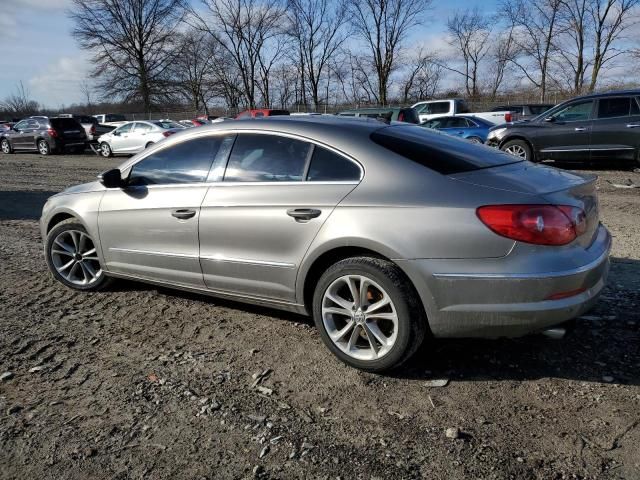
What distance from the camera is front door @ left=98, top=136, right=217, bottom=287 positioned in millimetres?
3957

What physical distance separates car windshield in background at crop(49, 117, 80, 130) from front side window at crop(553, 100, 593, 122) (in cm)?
1990

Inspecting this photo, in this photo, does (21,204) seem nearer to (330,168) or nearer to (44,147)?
A: (330,168)

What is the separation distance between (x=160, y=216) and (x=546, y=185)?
2.72 metres

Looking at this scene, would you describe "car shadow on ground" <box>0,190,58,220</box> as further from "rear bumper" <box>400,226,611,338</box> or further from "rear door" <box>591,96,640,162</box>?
"rear door" <box>591,96,640,162</box>

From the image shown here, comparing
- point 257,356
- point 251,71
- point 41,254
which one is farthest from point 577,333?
point 251,71

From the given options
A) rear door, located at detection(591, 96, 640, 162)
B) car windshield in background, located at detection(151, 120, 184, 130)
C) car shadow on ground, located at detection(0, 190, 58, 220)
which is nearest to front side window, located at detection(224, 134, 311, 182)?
car shadow on ground, located at detection(0, 190, 58, 220)

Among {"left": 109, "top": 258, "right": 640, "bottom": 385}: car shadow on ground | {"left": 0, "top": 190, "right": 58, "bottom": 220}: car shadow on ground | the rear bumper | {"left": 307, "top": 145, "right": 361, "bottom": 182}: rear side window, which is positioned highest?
{"left": 307, "top": 145, "right": 361, "bottom": 182}: rear side window

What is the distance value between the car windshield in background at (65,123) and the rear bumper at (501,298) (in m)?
23.8

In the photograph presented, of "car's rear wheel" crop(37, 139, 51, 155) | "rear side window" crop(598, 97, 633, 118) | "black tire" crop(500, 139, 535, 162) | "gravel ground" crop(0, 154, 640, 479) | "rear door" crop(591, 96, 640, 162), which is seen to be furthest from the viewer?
"car's rear wheel" crop(37, 139, 51, 155)

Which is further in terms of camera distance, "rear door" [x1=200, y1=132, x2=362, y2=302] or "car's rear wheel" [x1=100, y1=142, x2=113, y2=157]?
"car's rear wheel" [x1=100, y1=142, x2=113, y2=157]

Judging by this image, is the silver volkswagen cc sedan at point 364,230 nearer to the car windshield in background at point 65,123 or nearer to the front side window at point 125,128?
the front side window at point 125,128

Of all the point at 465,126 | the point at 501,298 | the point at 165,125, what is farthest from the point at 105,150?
the point at 501,298

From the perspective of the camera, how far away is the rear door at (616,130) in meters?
11.2

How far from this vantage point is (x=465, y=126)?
680 inches
